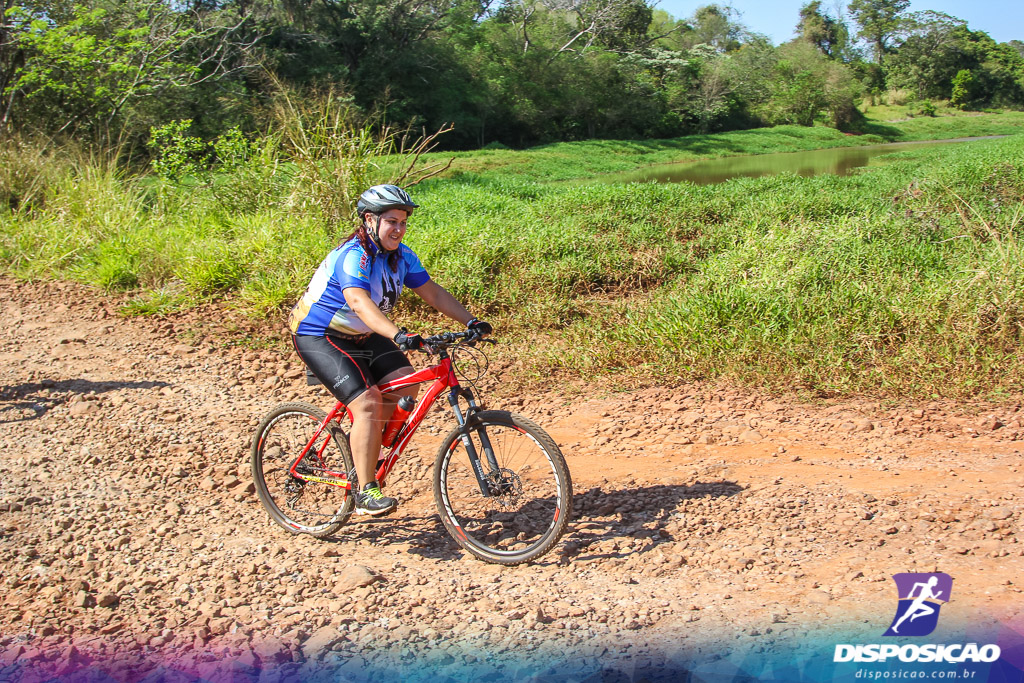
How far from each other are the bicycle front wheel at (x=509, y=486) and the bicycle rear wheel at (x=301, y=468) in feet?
2.08

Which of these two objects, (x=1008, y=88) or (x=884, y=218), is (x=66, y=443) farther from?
(x=1008, y=88)

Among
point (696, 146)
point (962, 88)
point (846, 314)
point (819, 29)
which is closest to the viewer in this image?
point (846, 314)

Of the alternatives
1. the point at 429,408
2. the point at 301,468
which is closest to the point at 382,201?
the point at 429,408

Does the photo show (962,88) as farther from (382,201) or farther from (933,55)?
(382,201)

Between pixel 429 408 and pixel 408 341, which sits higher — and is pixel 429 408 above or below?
below

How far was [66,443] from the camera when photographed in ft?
20.1

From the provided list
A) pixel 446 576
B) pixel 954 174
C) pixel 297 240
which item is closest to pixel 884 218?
pixel 954 174

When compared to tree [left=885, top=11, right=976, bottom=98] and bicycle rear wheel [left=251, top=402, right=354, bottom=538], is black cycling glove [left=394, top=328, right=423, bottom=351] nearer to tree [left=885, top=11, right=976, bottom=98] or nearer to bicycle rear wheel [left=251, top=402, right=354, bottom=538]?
bicycle rear wheel [left=251, top=402, right=354, bottom=538]

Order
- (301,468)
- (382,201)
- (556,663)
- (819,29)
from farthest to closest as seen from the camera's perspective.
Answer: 1. (819,29)
2. (301,468)
3. (382,201)
4. (556,663)

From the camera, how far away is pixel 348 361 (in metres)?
4.30

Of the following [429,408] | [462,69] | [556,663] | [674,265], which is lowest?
[556,663]

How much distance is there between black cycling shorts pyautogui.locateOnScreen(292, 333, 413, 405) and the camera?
425cm

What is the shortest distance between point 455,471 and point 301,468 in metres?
1.01

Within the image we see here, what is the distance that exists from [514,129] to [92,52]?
27.3 m
